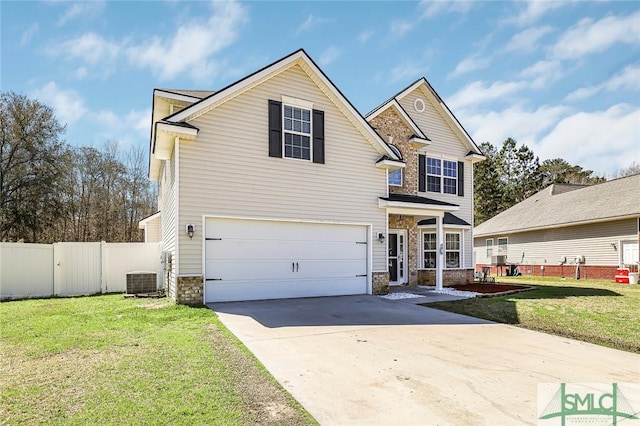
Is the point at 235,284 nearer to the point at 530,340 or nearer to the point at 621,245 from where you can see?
the point at 530,340

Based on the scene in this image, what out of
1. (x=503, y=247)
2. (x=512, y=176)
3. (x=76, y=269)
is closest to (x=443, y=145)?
(x=503, y=247)

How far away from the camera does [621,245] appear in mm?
19750

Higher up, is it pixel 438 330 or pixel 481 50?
pixel 481 50

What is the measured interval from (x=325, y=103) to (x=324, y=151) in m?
1.61

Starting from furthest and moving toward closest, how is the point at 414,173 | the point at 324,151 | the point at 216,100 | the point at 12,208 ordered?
the point at 12,208 → the point at 414,173 → the point at 324,151 → the point at 216,100

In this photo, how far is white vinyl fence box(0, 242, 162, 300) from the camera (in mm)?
12203

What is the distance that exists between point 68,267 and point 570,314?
15.2m

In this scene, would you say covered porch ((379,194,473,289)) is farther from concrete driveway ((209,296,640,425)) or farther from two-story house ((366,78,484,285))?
concrete driveway ((209,296,640,425))

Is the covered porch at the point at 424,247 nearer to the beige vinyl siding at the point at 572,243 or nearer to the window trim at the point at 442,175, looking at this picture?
the window trim at the point at 442,175

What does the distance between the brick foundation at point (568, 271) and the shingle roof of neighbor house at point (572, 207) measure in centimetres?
257

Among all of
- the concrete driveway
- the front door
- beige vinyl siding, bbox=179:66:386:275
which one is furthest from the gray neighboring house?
the concrete driveway

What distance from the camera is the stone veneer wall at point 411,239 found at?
49.6 ft

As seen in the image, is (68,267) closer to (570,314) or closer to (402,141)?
(402,141)

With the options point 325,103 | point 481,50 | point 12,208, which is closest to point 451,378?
point 325,103
